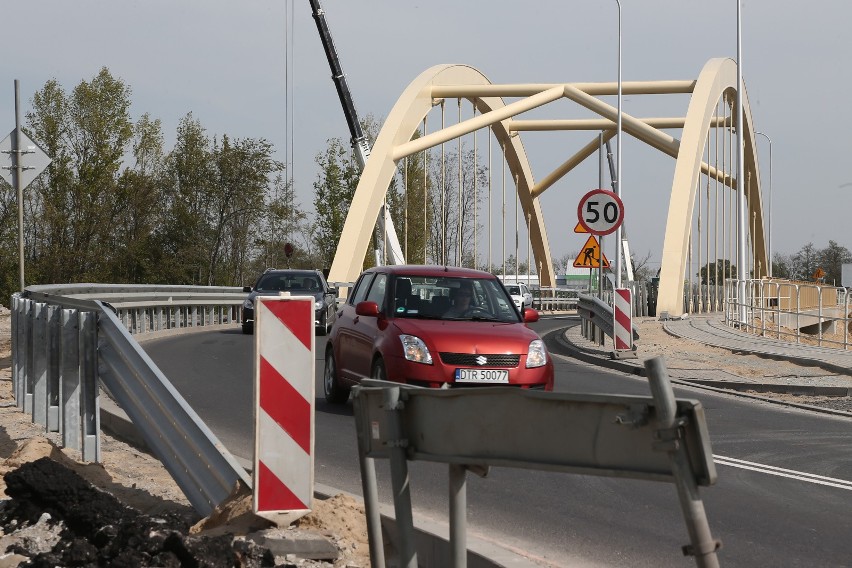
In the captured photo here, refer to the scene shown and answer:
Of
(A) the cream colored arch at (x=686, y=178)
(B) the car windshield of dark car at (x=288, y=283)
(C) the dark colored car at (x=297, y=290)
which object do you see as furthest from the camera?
(A) the cream colored arch at (x=686, y=178)

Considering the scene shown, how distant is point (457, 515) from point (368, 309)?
816 cm

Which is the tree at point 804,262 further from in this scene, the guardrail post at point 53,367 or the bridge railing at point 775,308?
the guardrail post at point 53,367

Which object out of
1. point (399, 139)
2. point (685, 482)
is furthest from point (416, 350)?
point (399, 139)

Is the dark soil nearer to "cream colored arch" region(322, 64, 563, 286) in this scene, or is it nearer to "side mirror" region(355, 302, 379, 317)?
"side mirror" region(355, 302, 379, 317)

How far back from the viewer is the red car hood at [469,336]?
38.2 feet

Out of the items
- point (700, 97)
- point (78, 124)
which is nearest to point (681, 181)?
point (700, 97)

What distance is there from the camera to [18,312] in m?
12.0

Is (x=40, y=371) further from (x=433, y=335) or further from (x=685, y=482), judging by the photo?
(x=685, y=482)

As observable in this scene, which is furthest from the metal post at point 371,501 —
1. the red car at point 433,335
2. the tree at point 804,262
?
the tree at point 804,262

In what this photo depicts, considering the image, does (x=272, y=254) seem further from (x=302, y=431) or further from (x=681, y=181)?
(x=302, y=431)

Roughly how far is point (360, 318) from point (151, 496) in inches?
224

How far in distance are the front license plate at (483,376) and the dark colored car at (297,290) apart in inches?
649

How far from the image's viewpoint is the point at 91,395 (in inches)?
327

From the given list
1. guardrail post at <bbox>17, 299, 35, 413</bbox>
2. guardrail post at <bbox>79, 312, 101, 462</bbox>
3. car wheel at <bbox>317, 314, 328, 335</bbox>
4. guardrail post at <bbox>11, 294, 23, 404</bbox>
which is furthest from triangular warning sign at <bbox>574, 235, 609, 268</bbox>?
guardrail post at <bbox>79, 312, 101, 462</bbox>
